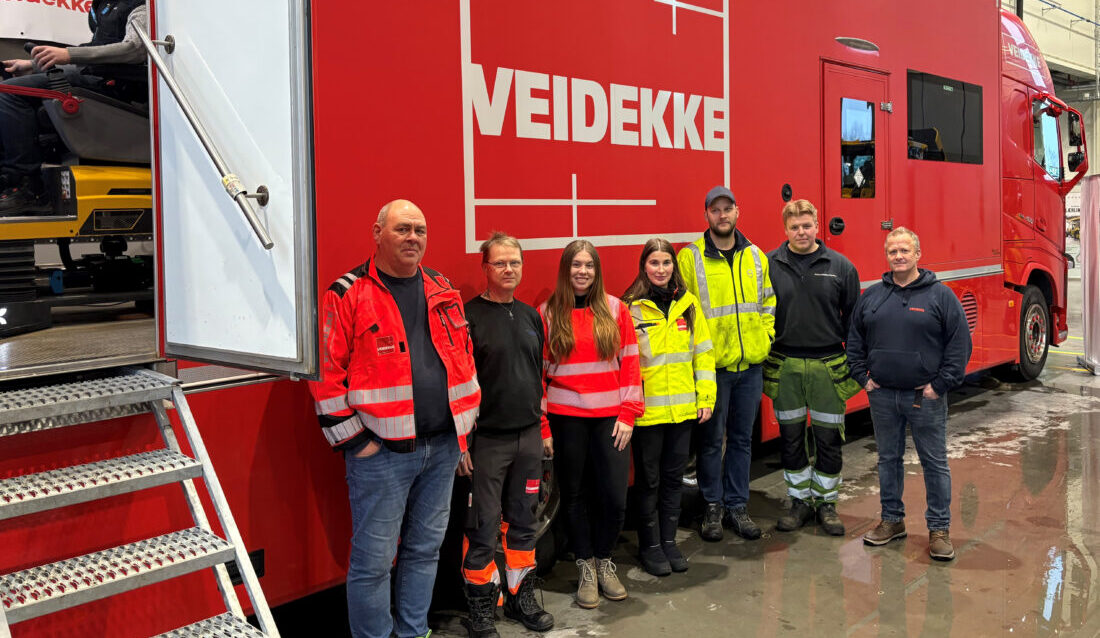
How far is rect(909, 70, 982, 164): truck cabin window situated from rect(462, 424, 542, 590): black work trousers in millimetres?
4142

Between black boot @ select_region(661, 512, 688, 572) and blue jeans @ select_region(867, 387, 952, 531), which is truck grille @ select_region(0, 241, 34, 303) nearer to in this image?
black boot @ select_region(661, 512, 688, 572)

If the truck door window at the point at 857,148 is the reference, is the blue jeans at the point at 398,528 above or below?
below

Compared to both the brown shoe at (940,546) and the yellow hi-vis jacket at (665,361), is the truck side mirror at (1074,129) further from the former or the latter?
the yellow hi-vis jacket at (665,361)

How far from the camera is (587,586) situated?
402cm

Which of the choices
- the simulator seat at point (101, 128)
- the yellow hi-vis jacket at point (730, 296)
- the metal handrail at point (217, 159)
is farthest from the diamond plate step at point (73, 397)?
the yellow hi-vis jacket at point (730, 296)

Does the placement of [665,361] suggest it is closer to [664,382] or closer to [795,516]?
[664,382]

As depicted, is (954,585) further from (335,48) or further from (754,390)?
(335,48)

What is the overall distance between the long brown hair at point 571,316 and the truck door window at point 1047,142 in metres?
6.22

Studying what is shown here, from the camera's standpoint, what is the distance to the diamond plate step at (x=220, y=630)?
262 centimetres

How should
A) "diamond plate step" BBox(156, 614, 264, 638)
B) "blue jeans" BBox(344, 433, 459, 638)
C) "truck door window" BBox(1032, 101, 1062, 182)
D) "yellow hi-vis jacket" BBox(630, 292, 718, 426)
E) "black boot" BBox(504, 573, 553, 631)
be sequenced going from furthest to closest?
"truck door window" BBox(1032, 101, 1062, 182) < "yellow hi-vis jacket" BBox(630, 292, 718, 426) < "black boot" BBox(504, 573, 553, 631) < "blue jeans" BBox(344, 433, 459, 638) < "diamond plate step" BBox(156, 614, 264, 638)

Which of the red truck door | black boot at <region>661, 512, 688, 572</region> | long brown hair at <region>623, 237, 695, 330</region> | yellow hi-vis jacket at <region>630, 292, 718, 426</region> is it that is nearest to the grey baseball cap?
long brown hair at <region>623, 237, 695, 330</region>

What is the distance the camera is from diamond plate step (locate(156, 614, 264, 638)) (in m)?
2.62

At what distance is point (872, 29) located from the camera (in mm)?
5996

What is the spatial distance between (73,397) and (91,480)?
0.28 meters
